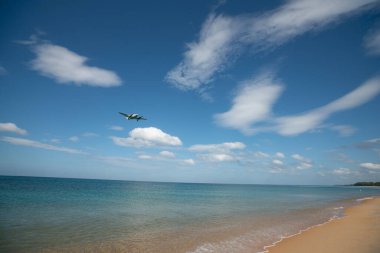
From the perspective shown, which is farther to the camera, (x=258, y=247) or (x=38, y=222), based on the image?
(x=38, y=222)

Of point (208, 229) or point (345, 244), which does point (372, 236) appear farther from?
point (208, 229)

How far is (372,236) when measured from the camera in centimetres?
1291

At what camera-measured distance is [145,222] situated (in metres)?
18.4

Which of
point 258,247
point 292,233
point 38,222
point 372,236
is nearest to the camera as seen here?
point 258,247

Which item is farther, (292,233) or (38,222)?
(38,222)

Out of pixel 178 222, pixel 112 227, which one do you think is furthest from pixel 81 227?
pixel 178 222

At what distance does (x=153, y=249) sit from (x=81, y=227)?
23.3ft

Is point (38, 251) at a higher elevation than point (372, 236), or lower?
lower

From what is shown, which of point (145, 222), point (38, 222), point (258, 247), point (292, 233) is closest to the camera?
point (258, 247)

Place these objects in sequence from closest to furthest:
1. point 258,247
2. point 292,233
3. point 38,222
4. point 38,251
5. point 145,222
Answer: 1. point 38,251
2. point 258,247
3. point 292,233
4. point 38,222
5. point 145,222

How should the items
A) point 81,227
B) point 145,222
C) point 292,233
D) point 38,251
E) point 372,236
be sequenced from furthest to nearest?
point 145,222, point 81,227, point 292,233, point 372,236, point 38,251

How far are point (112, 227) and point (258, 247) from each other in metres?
9.93

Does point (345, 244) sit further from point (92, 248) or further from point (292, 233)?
point (92, 248)

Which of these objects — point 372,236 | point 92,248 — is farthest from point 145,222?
point 372,236
